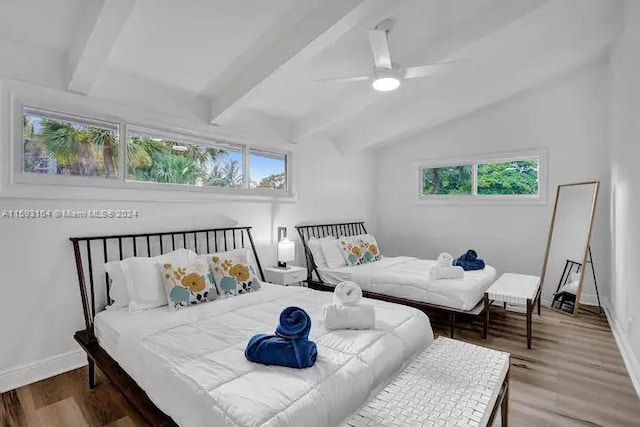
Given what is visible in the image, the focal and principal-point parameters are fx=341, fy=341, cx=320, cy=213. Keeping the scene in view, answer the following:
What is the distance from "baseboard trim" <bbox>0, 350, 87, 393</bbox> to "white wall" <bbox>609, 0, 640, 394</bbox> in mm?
4307

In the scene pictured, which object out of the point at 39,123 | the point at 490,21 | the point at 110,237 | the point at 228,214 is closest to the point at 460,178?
the point at 490,21

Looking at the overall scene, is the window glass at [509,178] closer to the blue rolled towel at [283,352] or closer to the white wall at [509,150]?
the white wall at [509,150]

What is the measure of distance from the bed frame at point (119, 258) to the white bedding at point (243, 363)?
63mm

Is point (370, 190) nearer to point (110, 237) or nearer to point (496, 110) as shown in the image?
point (496, 110)

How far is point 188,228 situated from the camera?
3.47 metres

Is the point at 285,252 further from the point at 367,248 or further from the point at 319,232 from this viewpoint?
the point at 367,248

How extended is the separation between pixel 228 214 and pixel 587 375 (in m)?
3.58

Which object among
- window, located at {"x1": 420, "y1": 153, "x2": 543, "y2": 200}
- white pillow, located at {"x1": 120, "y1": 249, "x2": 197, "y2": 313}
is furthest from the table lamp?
window, located at {"x1": 420, "y1": 153, "x2": 543, "y2": 200}

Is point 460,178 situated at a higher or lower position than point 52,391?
higher

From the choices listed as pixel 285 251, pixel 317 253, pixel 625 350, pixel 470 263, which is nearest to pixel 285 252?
pixel 285 251

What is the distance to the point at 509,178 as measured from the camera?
196 inches

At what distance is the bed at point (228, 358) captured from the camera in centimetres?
143

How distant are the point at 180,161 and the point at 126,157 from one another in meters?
0.53

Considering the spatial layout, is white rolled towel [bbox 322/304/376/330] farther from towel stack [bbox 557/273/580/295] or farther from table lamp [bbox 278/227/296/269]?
towel stack [bbox 557/273/580/295]
